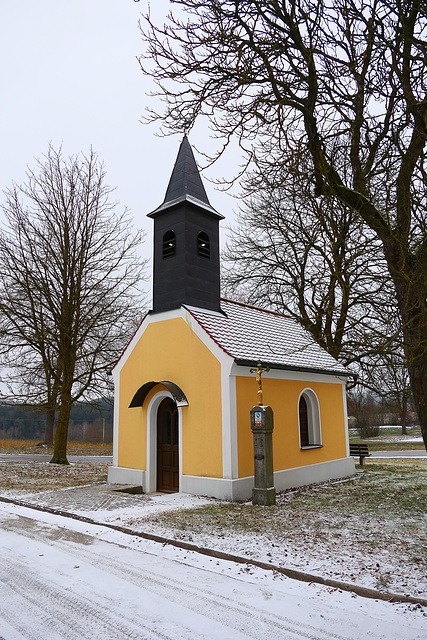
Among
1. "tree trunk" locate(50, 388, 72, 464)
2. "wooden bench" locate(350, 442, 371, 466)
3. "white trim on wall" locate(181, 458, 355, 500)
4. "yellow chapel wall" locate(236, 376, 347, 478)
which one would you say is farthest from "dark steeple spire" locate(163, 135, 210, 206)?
"wooden bench" locate(350, 442, 371, 466)

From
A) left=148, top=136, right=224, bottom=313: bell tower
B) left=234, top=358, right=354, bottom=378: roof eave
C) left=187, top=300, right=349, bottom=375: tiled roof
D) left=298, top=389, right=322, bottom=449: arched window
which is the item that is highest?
left=148, top=136, right=224, bottom=313: bell tower

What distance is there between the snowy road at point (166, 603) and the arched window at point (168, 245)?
7976 millimetres

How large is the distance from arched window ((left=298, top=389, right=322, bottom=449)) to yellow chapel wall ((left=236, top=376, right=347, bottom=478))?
0.18 m

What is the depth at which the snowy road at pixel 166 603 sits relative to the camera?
377cm

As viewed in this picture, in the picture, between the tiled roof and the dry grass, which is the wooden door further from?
the dry grass

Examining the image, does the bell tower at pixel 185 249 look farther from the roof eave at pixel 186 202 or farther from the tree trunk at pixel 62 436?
the tree trunk at pixel 62 436

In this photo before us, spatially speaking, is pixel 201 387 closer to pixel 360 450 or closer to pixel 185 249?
pixel 185 249

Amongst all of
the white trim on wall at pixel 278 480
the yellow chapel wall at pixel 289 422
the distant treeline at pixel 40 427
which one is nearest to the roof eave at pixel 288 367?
the yellow chapel wall at pixel 289 422

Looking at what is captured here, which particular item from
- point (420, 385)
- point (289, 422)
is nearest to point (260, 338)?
point (289, 422)

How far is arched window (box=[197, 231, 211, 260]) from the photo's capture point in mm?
12359

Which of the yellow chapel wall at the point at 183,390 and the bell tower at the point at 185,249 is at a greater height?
the bell tower at the point at 185,249

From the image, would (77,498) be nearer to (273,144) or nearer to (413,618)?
(413,618)

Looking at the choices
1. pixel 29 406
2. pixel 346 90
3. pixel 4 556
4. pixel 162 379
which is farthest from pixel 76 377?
pixel 346 90

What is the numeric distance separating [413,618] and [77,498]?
7.64m
